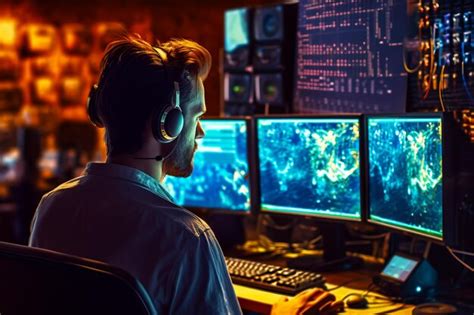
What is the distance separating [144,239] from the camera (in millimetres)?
1344

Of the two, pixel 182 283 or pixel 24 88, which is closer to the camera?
pixel 182 283

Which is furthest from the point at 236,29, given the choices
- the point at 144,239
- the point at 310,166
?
the point at 144,239

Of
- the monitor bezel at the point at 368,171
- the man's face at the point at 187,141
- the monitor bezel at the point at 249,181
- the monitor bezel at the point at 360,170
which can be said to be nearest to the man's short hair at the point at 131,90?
the man's face at the point at 187,141

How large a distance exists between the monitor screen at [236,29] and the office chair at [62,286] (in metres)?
2.19

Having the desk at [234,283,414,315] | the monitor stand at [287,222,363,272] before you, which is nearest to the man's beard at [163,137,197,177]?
the desk at [234,283,414,315]

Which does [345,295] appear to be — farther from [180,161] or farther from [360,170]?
[180,161]

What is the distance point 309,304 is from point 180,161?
585 millimetres

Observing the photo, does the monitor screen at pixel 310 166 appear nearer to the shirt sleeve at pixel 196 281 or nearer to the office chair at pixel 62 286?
the shirt sleeve at pixel 196 281

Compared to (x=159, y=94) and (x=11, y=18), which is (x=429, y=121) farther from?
(x=11, y=18)

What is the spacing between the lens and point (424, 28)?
92.4 inches

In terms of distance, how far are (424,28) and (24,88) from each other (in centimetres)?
635

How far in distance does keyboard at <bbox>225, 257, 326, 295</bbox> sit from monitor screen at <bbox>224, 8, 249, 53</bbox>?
1246mm

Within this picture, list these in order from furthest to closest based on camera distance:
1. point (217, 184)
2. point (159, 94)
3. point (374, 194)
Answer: point (217, 184)
point (374, 194)
point (159, 94)

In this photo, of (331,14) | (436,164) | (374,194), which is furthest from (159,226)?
(331,14)
